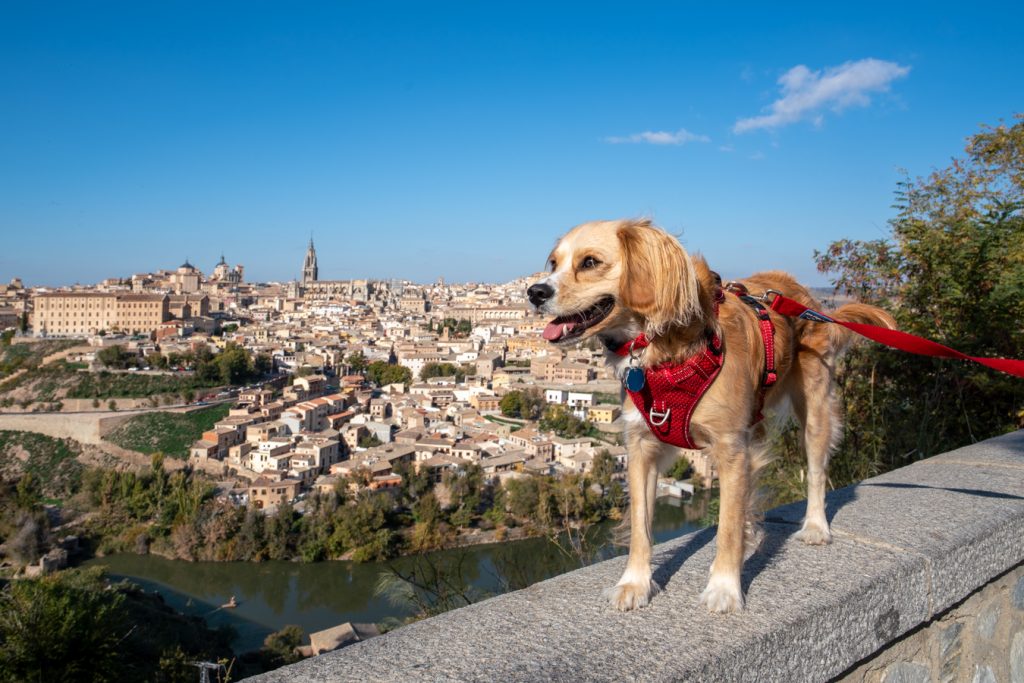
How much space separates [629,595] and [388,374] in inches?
1682

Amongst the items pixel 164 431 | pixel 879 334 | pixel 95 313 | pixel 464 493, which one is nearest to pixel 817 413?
pixel 879 334

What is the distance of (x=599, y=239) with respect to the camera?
1.09m

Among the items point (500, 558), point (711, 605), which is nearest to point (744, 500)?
point (711, 605)

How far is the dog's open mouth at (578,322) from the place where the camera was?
109 cm

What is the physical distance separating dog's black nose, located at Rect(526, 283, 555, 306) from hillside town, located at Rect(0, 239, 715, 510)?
52 millimetres

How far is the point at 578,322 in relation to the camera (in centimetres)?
111

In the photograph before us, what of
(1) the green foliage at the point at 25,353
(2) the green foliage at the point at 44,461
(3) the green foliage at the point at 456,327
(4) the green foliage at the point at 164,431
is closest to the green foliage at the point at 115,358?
(1) the green foliage at the point at 25,353

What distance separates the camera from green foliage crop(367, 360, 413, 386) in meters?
42.8

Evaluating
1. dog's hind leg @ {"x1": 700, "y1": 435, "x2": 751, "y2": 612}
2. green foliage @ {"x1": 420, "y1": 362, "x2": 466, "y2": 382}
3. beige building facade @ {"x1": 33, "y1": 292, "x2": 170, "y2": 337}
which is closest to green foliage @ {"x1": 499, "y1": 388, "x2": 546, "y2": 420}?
green foliage @ {"x1": 420, "y1": 362, "x2": 466, "y2": 382}

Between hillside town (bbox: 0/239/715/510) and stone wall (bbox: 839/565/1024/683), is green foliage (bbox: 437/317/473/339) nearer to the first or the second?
hillside town (bbox: 0/239/715/510)

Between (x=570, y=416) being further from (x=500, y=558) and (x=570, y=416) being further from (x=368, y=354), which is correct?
(x=500, y=558)

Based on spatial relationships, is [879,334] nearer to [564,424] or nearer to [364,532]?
[364,532]

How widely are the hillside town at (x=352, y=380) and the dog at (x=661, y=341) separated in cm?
9

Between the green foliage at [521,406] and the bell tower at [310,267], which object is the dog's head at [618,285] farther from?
the bell tower at [310,267]
